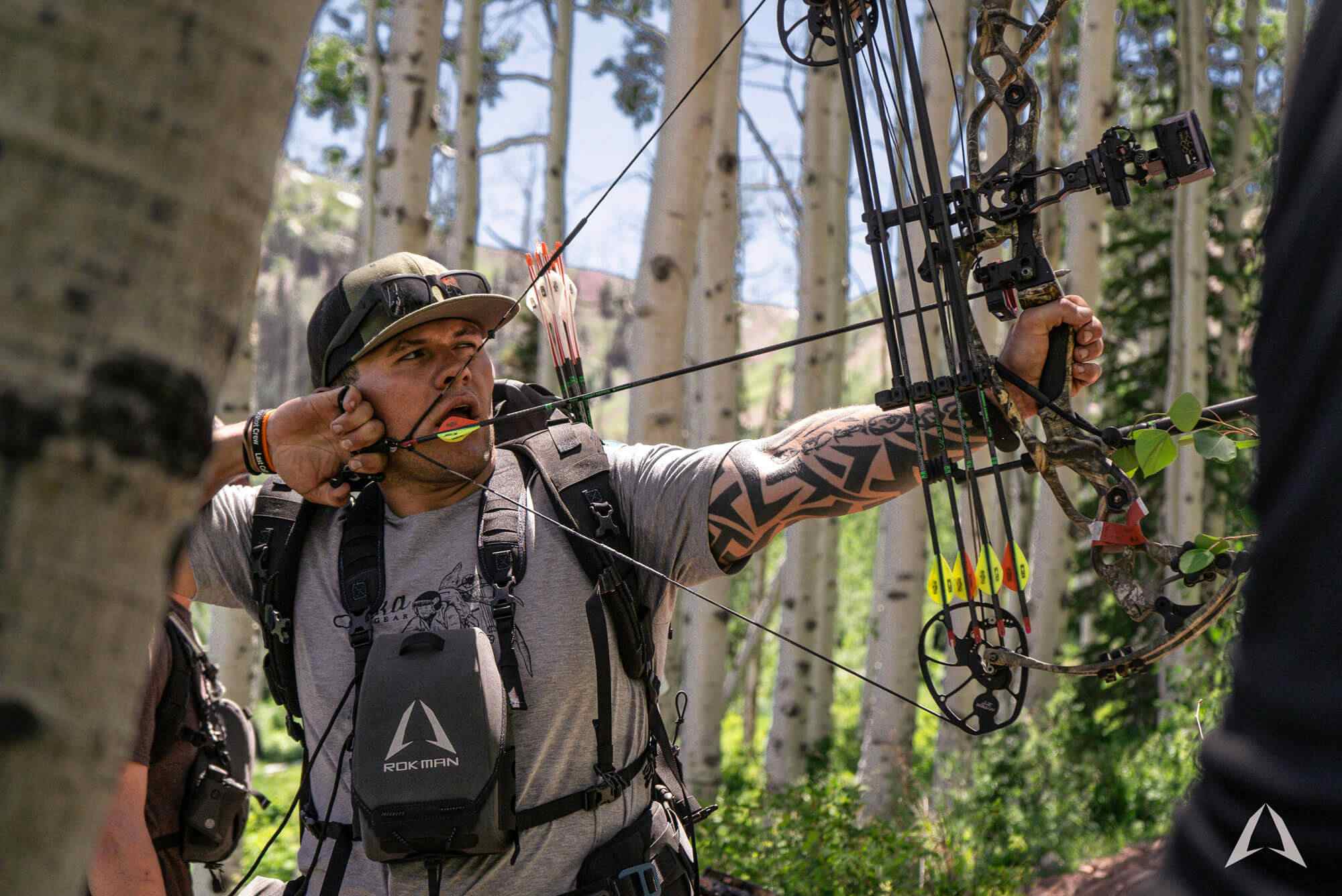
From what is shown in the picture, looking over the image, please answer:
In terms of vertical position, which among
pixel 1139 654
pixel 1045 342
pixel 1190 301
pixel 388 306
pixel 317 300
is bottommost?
pixel 1139 654

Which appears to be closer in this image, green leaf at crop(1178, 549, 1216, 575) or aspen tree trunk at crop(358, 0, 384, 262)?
green leaf at crop(1178, 549, 1216, 575)

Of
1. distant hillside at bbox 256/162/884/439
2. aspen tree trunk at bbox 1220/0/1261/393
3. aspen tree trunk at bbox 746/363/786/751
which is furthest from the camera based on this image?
distant hillside at bbox 256/162/884/439

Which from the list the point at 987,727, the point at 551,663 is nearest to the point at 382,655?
the point at 551,663

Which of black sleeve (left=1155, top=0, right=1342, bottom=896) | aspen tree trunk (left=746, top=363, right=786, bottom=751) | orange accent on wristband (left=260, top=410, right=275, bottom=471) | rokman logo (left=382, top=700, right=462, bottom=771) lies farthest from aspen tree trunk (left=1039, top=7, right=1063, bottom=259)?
black sleeve (left=1155, top=0, right=1342, bottom=896)

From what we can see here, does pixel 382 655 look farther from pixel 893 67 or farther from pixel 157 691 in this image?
pixel 893 67

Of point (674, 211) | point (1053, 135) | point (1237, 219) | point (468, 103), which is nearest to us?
point (674, 211)

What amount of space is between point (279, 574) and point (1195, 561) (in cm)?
194

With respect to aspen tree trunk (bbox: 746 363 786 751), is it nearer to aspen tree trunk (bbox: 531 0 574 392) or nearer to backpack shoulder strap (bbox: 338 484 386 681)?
aspen tree trunk (bbox: 531 0 574 392)

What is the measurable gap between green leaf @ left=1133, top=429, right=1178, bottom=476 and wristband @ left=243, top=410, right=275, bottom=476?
6.28ft

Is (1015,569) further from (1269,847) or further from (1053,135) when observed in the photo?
(1053,135)

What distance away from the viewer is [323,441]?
2928 mm

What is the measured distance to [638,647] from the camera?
269cm

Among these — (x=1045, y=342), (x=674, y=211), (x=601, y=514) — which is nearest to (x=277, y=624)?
(x=601, y=514)

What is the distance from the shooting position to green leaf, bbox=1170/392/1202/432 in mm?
2252
